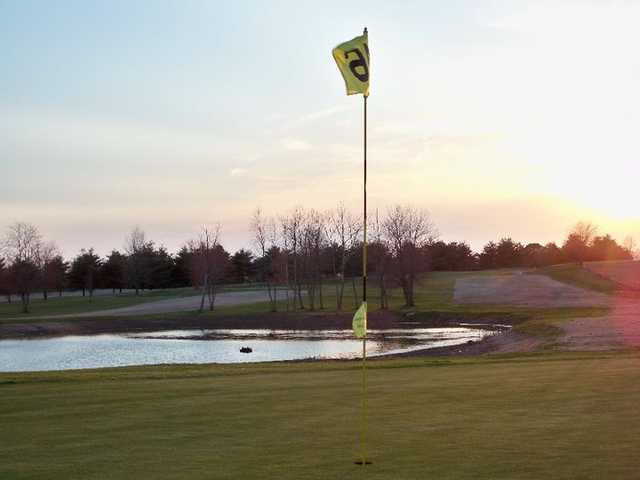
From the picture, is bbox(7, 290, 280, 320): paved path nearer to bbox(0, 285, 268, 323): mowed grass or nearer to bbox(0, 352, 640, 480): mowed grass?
bbox(0, 285, 268, 323): mowed grass

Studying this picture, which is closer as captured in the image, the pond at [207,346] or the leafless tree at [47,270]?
the pond at [207,346]

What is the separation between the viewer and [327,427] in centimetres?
1093

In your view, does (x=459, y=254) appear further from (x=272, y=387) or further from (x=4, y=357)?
(x=272, y=387)

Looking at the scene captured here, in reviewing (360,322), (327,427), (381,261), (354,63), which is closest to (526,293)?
(381,261)

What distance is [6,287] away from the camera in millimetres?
86625

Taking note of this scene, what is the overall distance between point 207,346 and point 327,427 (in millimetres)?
35634

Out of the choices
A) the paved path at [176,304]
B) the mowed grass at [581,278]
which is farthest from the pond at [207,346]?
the mowed grass at [581,278]

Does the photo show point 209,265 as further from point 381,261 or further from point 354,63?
point 354,63

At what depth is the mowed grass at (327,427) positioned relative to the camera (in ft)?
28.0

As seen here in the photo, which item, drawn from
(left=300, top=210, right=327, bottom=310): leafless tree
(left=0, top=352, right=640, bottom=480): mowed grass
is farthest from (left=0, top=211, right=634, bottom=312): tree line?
(left=0, top=352, right=640, bottom=480): mowed grass

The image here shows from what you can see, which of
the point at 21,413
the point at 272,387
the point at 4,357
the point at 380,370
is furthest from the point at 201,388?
the point at 4,357

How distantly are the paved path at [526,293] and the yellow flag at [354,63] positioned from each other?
5268cm

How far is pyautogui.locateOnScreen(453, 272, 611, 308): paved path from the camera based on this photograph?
63031 mm

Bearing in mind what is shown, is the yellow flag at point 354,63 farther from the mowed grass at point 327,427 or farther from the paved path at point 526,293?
the paved path at point 526,293
